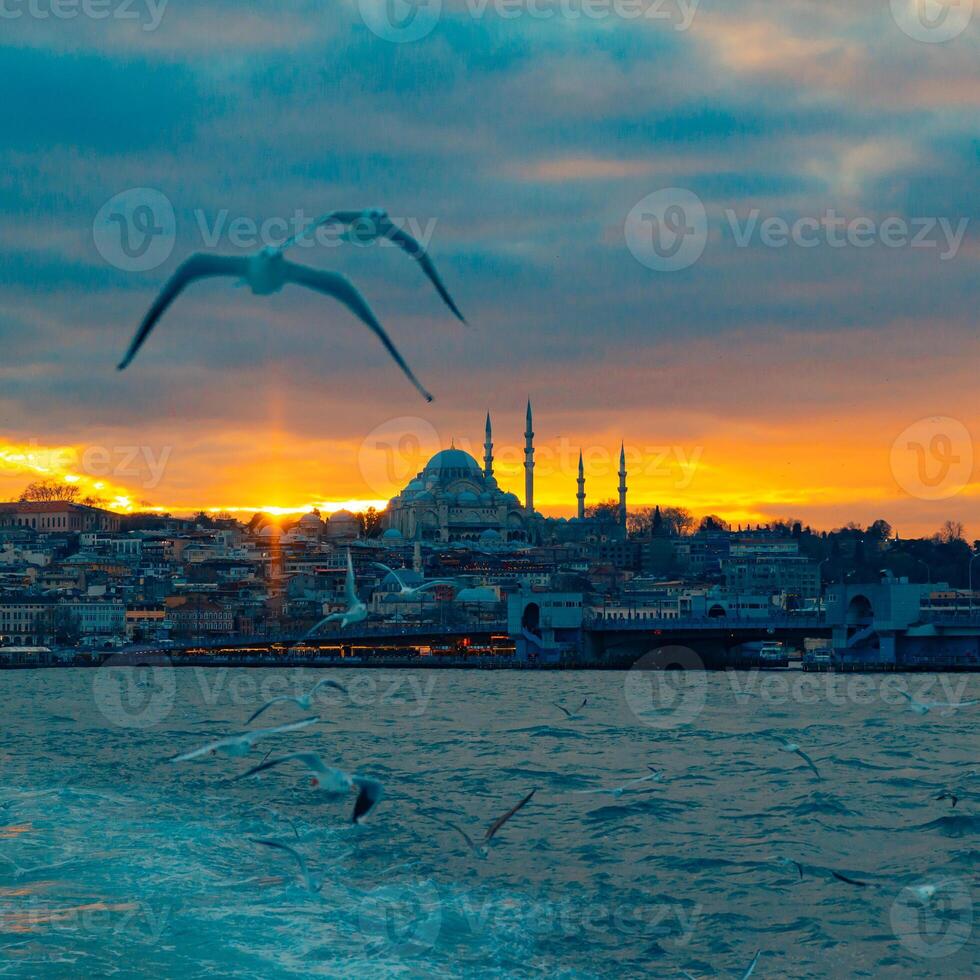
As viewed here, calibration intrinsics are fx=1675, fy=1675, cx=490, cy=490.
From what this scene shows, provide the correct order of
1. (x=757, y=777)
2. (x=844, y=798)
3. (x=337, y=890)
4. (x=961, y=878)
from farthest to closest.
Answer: (x=757, y=777) < (x=844, y=798) < (x=961, y=878) < (x=337, y=890)

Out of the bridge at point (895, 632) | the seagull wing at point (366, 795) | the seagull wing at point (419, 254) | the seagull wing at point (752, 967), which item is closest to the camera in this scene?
the seagull wing at point (419, 254)

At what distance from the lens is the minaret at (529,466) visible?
9750cm

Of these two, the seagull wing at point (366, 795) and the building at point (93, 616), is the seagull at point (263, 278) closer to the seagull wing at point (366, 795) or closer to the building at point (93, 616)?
the seagull wing at point (366, 795)

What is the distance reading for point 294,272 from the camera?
565 cm

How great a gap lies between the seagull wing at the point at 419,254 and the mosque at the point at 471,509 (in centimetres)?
9245

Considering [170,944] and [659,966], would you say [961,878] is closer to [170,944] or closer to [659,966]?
[659,966]

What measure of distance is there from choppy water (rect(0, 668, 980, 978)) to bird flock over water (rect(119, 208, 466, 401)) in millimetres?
3999

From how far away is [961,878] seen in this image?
10.8 m

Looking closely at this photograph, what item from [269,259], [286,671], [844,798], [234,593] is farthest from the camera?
[234,593]

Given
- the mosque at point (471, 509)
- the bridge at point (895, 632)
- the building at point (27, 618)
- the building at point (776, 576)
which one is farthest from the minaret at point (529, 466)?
the bridge at point (895, 632)

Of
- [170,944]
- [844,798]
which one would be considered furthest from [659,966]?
[844,798]

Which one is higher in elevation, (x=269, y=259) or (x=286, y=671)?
(x=269, y=259)

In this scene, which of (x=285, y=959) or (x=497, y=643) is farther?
(x=497, y=643)

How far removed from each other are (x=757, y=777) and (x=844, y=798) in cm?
174
